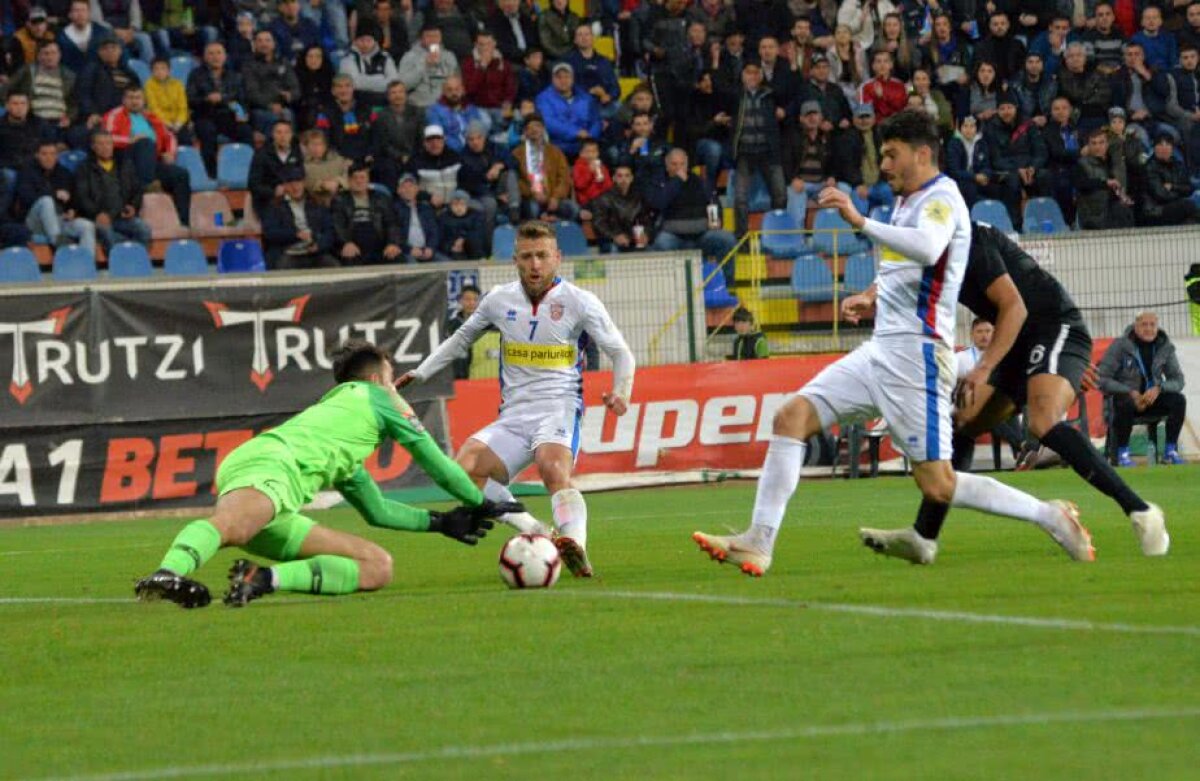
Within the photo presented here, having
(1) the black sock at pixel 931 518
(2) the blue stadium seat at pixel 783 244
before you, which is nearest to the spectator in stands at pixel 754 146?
(2) the blue stadium seat at pixel 783 244

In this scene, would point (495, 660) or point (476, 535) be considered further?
point (476, 535)

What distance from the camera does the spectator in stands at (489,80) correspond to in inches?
1074

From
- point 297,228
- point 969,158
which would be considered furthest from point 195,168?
point 969,158

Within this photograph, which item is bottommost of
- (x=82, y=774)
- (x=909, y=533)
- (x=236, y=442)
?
(x=236, y=442)

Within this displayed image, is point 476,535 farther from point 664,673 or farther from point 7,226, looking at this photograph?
point 7,226

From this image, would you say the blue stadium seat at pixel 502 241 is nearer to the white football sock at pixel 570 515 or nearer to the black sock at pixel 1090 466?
the white football sock at pixel 570 515

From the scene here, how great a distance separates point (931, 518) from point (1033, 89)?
19343 mm


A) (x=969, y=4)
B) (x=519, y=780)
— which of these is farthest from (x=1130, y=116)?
(x=519, y=780)

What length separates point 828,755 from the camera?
5219 mm

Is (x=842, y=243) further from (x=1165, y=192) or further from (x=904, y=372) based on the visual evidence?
(x=904, y=372)

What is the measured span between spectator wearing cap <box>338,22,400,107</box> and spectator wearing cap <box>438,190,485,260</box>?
2529 millimetres

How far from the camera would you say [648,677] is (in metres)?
6.65

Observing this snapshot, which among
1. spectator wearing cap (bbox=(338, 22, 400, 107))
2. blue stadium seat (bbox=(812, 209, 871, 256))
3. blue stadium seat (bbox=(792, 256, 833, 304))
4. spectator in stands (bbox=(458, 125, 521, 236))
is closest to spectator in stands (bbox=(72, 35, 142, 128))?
spectator wearing cap (bbox=(338, 22, 400, 107))

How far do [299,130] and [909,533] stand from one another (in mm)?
16771
